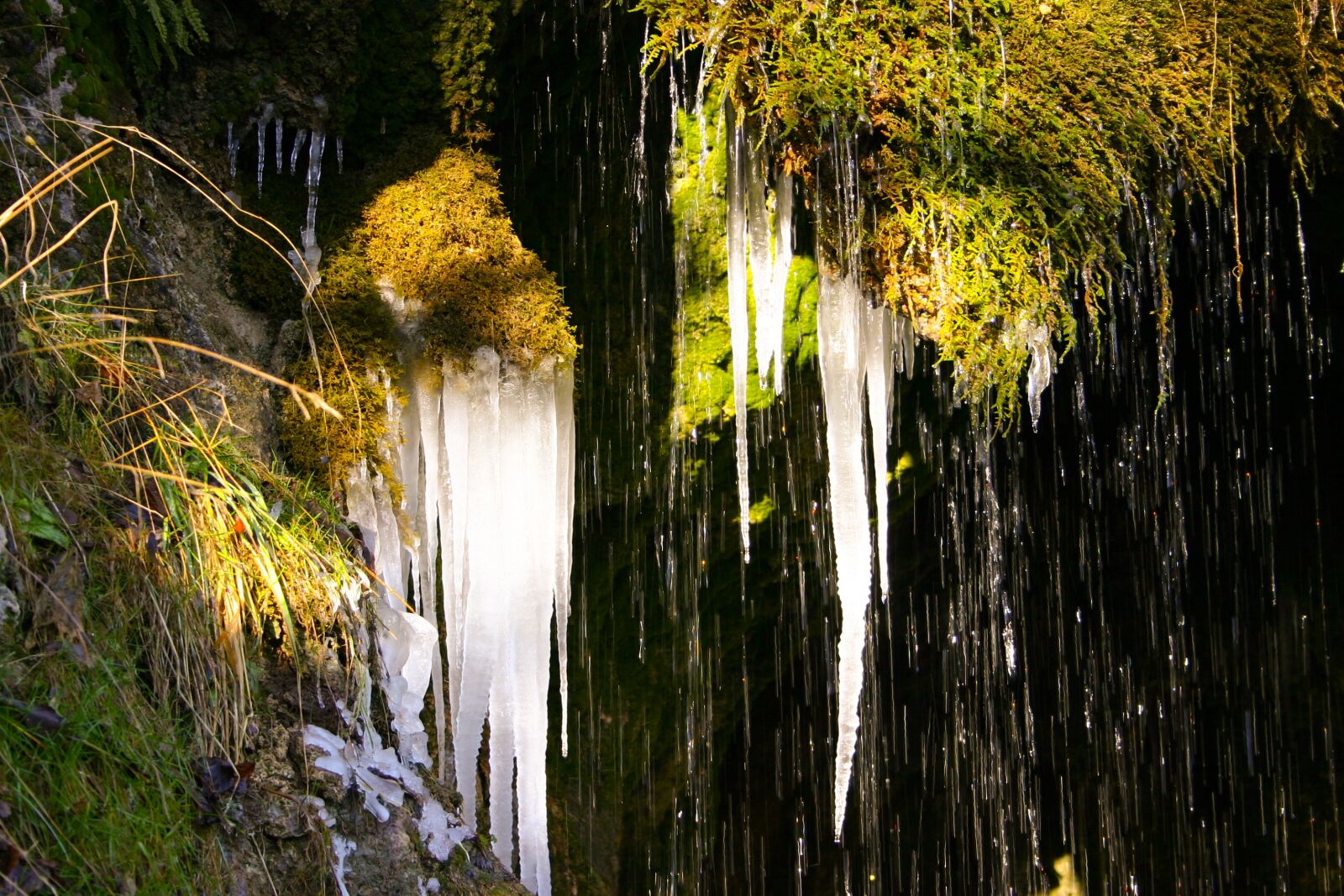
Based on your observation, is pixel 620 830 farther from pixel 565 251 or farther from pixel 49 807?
pixel 49 807

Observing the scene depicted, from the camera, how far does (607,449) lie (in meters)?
4.81

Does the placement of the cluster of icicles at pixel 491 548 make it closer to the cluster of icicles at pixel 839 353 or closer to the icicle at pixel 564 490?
the icicle at pixel 564 490

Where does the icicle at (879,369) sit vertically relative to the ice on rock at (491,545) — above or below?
above

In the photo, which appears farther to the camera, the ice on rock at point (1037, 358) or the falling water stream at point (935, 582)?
the falling water stream at point (935, 582)

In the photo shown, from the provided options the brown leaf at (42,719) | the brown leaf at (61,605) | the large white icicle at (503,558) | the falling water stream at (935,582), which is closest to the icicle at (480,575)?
the large white icicle at (503,558)

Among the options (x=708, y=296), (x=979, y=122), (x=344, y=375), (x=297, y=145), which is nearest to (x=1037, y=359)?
(x=979, y=122)

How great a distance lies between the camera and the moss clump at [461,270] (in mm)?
3818

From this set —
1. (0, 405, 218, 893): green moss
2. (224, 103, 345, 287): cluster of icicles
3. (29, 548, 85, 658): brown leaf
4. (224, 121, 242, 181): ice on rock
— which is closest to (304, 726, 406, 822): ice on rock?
(0, 405, 218, 893): green moss

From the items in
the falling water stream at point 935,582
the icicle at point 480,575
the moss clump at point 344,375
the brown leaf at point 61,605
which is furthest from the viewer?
the falling water stream at point 935,582

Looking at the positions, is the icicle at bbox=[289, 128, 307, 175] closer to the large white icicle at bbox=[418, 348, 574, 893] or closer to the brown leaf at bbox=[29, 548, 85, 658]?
the large white icicle at bbox=[418, 348, 574, 893]

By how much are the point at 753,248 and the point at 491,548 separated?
1540 millimetres

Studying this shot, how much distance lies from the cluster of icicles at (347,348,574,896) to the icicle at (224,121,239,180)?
94cm

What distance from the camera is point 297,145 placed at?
3.90 meters

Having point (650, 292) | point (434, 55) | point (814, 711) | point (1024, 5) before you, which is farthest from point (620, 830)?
point (1024, 5)
